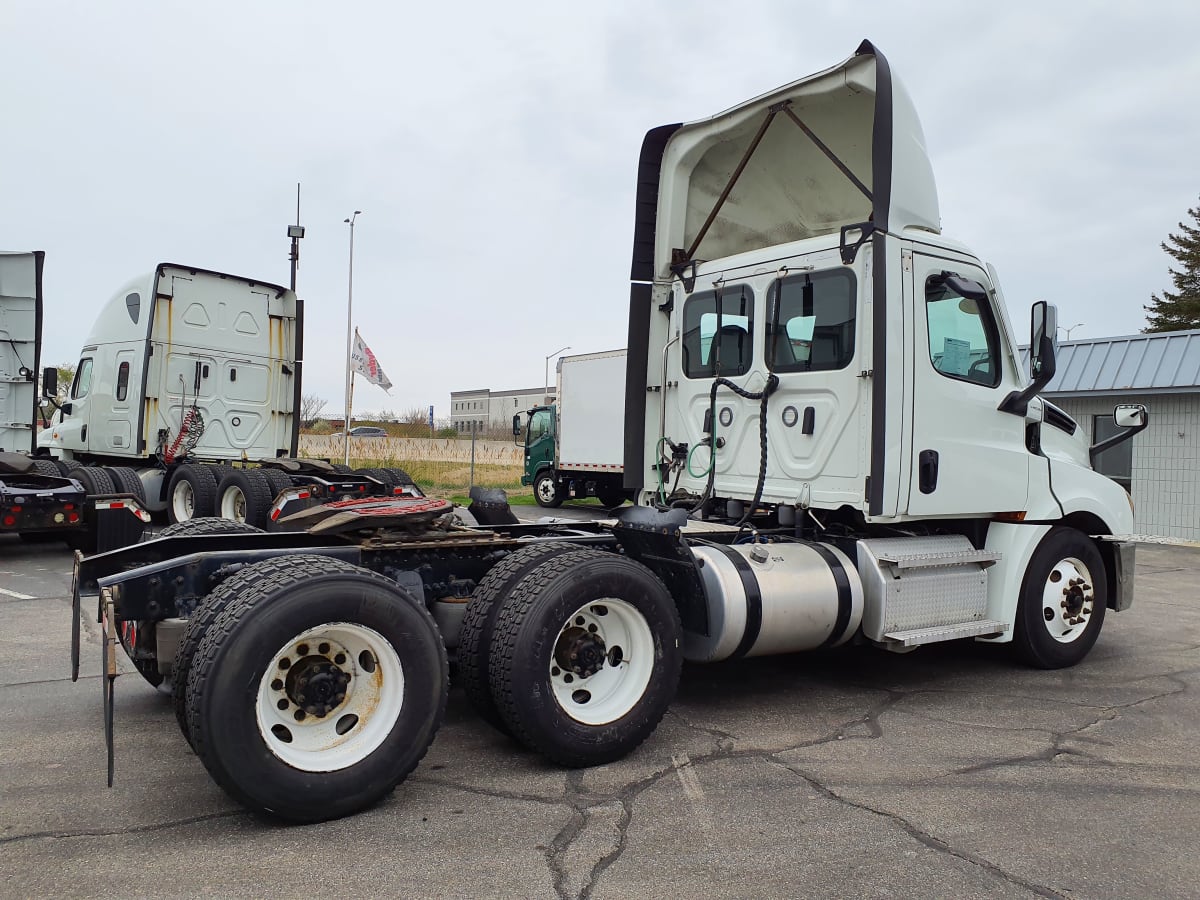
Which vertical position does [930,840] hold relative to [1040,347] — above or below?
below

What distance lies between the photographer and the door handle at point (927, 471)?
5.55m

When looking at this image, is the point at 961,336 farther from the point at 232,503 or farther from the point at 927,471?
the point at 232,503

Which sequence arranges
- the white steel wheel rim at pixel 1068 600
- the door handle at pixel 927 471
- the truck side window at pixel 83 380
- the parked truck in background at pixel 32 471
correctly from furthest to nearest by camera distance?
the truck side window at pixel 83 380
the parked truck in background at pixel 32 471
the white steel wheel rim at pixel 1068 600
the door handle at pixel 927 471

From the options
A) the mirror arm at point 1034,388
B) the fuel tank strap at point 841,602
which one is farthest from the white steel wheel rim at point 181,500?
the mirror arm at point 1034,388

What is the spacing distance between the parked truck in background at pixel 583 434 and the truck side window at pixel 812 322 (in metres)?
11.7

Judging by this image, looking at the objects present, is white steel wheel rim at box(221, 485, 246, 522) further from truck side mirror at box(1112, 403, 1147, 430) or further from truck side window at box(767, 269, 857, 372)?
truck side mirror at box(1112, 403, 1147, 430)

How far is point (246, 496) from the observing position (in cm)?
1129

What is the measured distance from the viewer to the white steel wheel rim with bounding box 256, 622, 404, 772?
3.55 metres

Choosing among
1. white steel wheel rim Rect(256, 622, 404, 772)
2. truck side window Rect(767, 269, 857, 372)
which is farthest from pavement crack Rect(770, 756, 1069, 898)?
truck side window Rect(767, 269, 857, 372)

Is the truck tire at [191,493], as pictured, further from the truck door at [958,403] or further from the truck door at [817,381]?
the truck door at [958,403]

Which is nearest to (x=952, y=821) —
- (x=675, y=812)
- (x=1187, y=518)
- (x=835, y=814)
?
(x=835, y=814)

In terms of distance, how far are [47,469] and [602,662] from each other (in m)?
9.84

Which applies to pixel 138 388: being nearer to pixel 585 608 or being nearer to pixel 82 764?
pixel 82 764

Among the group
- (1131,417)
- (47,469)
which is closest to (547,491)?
(47,469)
